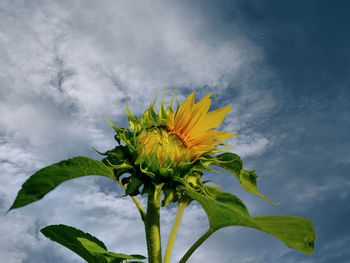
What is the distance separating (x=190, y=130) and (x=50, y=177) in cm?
92

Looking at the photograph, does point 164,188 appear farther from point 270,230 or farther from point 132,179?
point 270,230

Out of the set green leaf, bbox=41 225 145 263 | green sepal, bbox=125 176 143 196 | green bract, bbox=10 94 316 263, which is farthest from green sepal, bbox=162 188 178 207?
green leaf, bbox=41 225 145 263

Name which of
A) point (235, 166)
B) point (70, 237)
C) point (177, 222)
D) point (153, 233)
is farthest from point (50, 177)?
point (235, 166)

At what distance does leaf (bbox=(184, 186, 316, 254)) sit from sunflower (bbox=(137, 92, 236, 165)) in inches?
11.0

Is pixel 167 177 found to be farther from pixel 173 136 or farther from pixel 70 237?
pixel 70 237

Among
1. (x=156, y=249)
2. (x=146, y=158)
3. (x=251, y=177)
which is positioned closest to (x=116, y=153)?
(x=146, y=158)

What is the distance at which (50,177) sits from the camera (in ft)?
5.84

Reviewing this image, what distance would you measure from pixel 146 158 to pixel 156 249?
61cm

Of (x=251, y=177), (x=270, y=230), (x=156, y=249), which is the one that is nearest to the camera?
(x=270, y=230)

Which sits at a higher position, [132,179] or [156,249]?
[132,179]

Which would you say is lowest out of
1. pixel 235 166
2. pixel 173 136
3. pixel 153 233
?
pixel 153 233

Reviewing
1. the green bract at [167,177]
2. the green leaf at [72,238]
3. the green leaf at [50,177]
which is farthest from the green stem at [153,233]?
the green leaf at [50,177]

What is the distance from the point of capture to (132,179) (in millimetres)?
2035

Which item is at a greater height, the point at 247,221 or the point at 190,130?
the point at 190,130
